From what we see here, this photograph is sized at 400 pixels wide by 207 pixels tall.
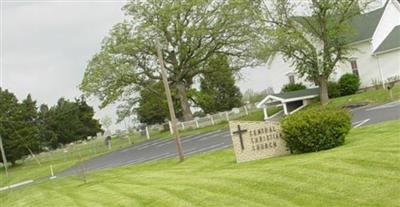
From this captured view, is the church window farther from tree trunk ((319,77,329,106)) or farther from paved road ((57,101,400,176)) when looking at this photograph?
paved road ((57,101,400,176))

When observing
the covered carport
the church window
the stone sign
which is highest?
the church window

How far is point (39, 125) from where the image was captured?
3022 inches

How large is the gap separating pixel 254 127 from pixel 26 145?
48025mm

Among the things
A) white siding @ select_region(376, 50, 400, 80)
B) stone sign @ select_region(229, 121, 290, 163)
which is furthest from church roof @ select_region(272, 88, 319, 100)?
stone sign @ select_region(229, 121, 290, 163)

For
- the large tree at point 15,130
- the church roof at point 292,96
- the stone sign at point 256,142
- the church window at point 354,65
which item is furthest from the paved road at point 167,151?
the large tree at point 15,130

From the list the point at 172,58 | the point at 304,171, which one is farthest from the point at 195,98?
the point at 304,171

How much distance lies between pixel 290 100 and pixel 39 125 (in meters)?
38.4

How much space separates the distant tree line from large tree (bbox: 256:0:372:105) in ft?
82.3

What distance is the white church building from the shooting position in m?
50.2

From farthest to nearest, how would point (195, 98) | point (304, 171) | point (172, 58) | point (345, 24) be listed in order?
1. point (195, 98)
2. point (172, 58)
3. point (345, 24)
4. point (304, 171)

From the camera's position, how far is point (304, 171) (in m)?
12.3

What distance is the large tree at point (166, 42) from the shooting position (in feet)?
178

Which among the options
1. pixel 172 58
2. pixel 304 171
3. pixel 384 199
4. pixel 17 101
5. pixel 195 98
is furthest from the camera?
pixel 17 101

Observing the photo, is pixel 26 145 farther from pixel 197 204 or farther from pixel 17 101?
pixel 197 204
